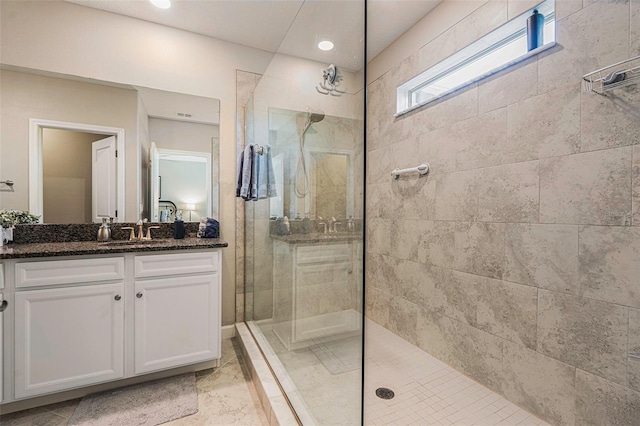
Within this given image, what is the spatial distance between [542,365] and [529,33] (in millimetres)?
1727

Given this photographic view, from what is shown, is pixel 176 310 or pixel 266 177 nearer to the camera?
pixel 176 310

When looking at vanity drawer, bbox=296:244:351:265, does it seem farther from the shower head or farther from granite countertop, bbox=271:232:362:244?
the shower head

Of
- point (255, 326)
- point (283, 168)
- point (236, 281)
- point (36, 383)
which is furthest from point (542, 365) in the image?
point (36, 383)

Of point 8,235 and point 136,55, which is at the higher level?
point 136,55

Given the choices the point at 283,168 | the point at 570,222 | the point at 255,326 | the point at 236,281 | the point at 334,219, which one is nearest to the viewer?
the point at 334,219

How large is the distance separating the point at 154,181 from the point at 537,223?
2584 mm

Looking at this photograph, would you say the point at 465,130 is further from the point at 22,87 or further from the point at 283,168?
the point at 22,87

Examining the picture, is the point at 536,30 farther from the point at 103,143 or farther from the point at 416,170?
the point at 103,143

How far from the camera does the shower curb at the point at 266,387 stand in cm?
139

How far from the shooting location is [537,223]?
58.3 inches

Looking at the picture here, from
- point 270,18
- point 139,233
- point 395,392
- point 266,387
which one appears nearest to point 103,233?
point 139,233

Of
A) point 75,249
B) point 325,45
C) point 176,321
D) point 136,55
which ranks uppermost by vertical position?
point 136,55

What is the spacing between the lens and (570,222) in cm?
135

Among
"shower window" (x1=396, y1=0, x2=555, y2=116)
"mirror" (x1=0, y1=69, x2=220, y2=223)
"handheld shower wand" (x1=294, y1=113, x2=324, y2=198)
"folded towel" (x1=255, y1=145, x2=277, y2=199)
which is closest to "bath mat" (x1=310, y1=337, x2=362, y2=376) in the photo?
"handheld shower wand" (x1=294, y1=113, x2=324, y2=198)
